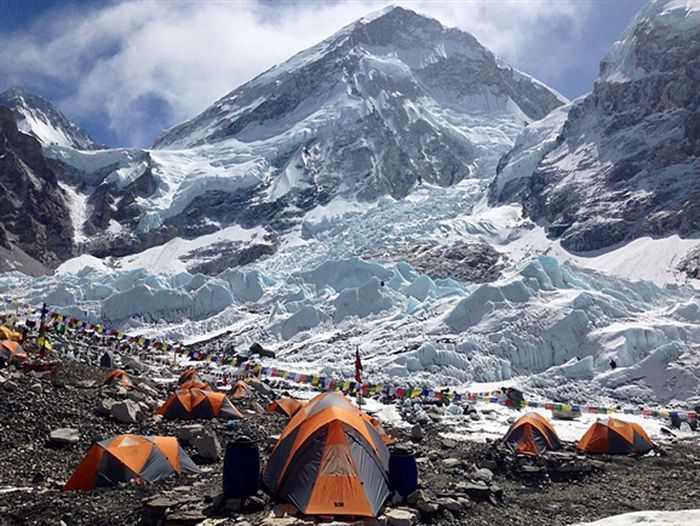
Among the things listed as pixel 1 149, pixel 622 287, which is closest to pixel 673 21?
pixel 622 287

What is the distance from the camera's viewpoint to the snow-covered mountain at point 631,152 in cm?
9131

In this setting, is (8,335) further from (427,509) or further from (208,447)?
(427,509)

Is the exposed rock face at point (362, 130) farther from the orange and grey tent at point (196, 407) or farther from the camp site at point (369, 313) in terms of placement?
the orange and grey tent at point (196, 407)

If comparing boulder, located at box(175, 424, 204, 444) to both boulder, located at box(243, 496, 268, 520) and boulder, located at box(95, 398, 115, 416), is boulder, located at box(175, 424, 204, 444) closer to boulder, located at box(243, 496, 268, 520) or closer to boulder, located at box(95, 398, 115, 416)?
boulder, located at box(95, 398, 115, 416)

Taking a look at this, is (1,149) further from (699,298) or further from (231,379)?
(699,298)

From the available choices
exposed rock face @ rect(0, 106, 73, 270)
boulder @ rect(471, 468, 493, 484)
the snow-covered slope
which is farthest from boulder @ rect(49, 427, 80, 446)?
exposed rock face @ rect(0, 106, 73, 270)

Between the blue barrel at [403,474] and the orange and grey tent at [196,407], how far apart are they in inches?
396

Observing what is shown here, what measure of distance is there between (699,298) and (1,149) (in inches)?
5717

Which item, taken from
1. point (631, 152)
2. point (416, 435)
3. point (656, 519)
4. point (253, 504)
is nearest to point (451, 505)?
point (656, 519)

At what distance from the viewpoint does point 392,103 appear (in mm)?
176375

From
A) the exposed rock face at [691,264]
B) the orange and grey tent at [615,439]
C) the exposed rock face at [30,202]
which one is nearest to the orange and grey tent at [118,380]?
the orange and grey tent at [615,439]

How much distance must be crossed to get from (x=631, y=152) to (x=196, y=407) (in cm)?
9678

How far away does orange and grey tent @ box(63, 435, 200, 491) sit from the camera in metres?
11.6

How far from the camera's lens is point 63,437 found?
1408 cm
